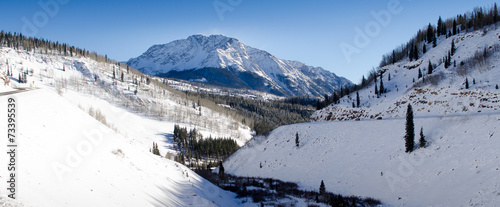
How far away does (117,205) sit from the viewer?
14.7m

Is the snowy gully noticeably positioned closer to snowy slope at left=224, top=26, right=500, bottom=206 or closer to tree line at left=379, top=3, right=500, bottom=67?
snowy slope at left=224, top=26, right=500, bottom=206

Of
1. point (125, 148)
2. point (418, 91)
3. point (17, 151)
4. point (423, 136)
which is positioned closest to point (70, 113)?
point (125, 148)

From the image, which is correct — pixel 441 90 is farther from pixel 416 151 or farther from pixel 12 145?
pixel 12 145

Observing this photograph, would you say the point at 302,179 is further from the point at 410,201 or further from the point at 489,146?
the point at 489,146

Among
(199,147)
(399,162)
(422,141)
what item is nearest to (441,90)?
(422,141)

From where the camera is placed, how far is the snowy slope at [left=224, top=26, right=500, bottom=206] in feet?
84.3

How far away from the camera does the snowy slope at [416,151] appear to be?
25.7m

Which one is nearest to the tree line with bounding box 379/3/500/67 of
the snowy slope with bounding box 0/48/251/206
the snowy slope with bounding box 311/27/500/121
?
the snowy slope with bounding box 311/27/500/121

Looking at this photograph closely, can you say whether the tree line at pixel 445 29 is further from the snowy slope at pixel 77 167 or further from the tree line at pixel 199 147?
the snowy slope at pixel 77 167

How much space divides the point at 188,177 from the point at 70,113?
15742 millimetres

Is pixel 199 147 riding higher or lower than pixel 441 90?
lower

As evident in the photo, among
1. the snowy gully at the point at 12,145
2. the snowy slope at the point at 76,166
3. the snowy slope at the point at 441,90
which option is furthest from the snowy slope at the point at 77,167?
the snowy slope at the point at 441,90

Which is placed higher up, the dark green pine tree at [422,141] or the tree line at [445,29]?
the tree line at [445,29]

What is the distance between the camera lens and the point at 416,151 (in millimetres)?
33719
